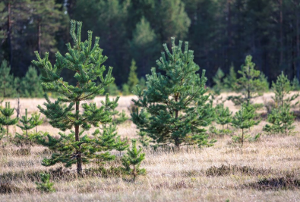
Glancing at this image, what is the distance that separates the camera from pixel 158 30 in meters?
52.5

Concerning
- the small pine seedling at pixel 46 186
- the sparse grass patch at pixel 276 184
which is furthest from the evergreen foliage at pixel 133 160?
the sparse grass patch at pixel 276 184

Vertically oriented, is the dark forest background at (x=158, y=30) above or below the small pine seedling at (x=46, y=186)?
above

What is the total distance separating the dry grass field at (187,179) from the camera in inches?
279

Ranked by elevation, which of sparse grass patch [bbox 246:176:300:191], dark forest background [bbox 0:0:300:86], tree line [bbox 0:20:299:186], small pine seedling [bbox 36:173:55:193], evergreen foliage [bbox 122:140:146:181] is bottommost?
small pine seedling [bbox 36:173:55:193]

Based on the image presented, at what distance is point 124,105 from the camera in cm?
2789

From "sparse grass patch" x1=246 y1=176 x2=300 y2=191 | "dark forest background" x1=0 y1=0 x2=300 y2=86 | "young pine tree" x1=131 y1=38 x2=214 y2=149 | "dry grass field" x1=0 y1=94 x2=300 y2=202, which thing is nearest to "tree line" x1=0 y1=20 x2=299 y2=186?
"young pine tree" x1=131 y1=38 x2=214 y2=149

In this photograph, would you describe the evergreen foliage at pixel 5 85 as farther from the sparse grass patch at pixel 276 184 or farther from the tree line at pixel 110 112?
the sparse grass patch at pixel 276 184

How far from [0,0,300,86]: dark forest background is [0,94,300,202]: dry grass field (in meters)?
34.4

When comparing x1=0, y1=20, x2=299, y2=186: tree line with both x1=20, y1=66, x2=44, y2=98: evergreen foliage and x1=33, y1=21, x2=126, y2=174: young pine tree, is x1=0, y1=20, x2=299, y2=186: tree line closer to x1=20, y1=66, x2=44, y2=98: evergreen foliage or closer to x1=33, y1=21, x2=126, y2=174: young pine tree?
x1=33, y1=21, x2=126, y2=174: young pine tree

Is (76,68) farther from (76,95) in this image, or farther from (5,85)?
(5,85)

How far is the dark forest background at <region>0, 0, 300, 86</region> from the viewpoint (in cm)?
4469

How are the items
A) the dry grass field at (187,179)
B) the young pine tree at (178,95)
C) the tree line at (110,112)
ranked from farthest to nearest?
the young pine tree at (178,95)
the tree line at (110,112)
the dry grass field at (187,179)

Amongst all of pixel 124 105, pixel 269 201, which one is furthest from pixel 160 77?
pixel 124 105

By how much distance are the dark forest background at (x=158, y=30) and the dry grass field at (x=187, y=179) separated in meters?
34.4
